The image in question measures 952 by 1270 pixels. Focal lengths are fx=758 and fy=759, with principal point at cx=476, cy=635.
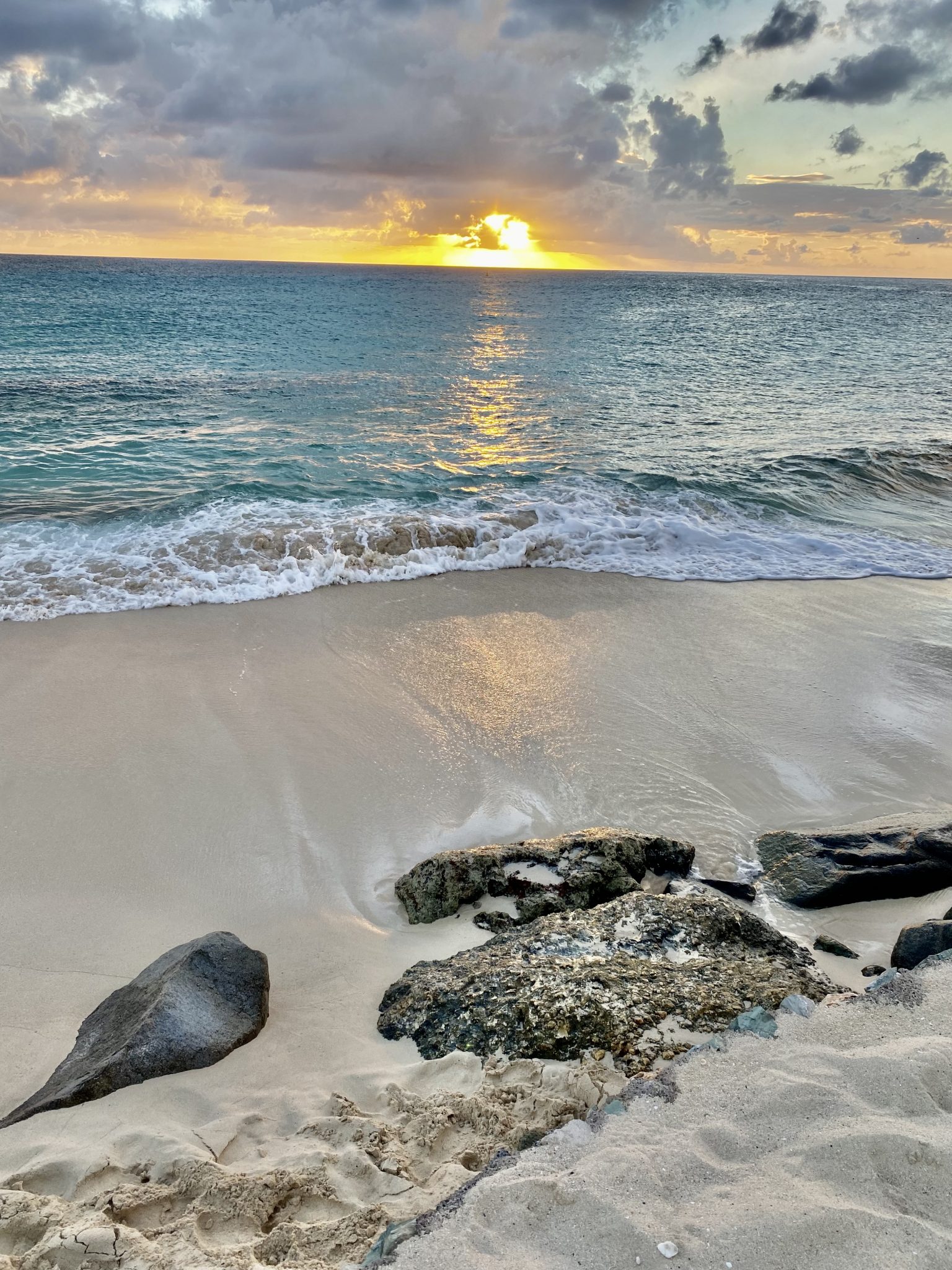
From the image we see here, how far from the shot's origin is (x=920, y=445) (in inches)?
618

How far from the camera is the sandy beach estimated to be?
8.85 ft

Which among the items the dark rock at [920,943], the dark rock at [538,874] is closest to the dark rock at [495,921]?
the dark rock at [538,874]

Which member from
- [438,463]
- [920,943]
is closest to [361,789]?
[920,943]

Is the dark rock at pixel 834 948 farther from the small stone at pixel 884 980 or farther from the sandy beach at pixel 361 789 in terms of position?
the small stone at pixel 884 980

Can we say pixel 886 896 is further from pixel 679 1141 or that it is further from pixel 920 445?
pixel 920 445

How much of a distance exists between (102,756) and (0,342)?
29.4 metres

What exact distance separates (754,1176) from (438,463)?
12.5 meters

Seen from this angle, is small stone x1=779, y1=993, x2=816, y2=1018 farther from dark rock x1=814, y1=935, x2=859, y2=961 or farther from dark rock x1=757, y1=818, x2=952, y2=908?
dark rock x1=757, y1=818, x2=952, y2=908

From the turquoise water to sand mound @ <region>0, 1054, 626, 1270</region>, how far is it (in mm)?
6201

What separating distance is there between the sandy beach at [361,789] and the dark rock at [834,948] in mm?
52

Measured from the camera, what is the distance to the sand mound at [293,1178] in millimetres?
2188

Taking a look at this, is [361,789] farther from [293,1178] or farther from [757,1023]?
[757,1023]

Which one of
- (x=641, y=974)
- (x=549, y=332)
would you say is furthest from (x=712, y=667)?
(x=549, y=332)

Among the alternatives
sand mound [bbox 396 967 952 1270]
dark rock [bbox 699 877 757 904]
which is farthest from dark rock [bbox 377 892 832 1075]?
dark rock [bbox 699 877 757 904]
